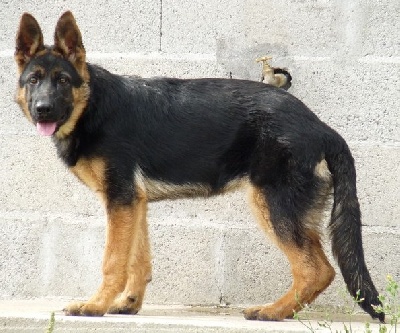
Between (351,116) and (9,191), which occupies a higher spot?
(351,116)

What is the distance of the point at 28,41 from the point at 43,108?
0.51 m

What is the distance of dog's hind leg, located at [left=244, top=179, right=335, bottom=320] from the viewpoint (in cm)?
479

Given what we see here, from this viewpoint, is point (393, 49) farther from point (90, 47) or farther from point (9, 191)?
point (9, 191)

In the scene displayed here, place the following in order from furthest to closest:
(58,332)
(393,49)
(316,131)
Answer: (393,49)
(316,131)
(58,332)

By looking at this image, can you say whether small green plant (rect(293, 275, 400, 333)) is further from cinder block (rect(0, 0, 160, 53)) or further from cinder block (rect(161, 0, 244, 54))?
cinder block (rect(0, 0, 160, 53))

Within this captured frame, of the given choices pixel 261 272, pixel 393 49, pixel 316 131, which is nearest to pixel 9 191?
pixel 261 272

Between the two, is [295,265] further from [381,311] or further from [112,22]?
[112,22]

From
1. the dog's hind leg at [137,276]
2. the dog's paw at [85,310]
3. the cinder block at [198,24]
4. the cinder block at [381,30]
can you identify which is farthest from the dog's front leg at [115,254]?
the cinder block at [381,30]

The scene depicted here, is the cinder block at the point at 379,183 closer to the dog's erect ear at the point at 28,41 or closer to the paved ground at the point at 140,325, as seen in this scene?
the paved ground at the point at 140,325

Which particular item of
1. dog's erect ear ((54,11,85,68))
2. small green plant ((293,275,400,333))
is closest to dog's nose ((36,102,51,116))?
dog's erect ear ((54,11,85,68))

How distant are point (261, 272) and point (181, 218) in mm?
675

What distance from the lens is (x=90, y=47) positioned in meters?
6.00

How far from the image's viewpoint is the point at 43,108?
4.77 metres

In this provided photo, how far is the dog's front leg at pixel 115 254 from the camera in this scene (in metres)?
4.66
